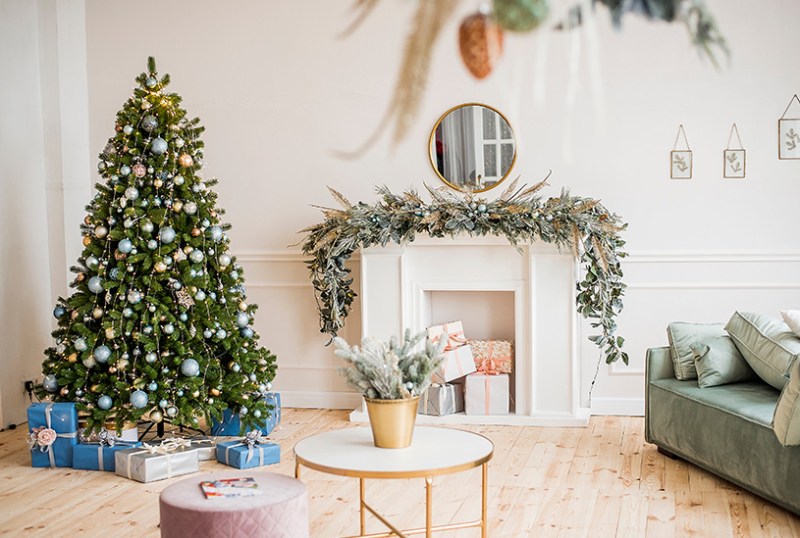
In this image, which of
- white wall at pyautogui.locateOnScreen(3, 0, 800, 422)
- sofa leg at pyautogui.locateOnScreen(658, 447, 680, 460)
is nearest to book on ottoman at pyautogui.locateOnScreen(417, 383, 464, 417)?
white wall at pyautogui.locateOnScreen(3, 0, 800, 422)

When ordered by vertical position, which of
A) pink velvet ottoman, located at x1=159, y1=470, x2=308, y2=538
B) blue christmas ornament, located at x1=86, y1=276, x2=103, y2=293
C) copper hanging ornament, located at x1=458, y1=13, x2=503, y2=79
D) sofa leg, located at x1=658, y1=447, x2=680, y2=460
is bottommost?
sofa leg, located at x1=658, y1=447, x2=680, y2=460

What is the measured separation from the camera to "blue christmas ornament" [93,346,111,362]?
14.9 feet

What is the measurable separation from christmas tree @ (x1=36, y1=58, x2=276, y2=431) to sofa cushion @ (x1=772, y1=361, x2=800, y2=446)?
101 inches

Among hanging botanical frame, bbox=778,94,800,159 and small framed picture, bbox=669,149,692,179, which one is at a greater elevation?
hanging botanical frame, bbox=778,94,800,159

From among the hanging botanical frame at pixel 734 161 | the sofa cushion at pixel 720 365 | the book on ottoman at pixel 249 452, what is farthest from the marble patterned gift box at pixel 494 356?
the hanging botanical frame at pixel 734 161

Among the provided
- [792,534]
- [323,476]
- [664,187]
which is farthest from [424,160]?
[792,534]

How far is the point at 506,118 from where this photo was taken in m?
5.54

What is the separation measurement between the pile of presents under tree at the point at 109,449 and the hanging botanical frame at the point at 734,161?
9.89 feet

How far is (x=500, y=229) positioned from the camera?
5039mm

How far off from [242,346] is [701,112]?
2967 millimetres

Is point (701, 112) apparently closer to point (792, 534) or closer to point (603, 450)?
point (603, 450)

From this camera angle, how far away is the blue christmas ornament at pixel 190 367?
15.0ft

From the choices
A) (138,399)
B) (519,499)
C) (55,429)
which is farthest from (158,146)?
(519,499)

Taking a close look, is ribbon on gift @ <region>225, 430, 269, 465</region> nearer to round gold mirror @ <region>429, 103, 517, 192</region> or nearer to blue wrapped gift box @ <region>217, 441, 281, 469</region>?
blue wrapped gift box @ <region>217, 441, 281, 469</region>
